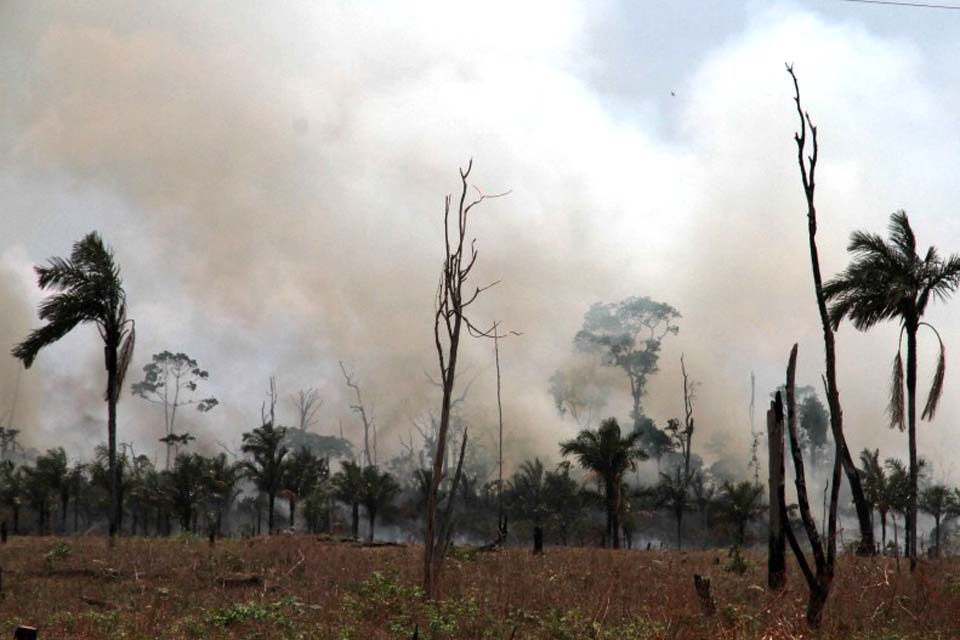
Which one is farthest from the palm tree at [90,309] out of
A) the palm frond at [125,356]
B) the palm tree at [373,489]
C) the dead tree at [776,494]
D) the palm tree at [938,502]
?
the palm tree at [938,502]

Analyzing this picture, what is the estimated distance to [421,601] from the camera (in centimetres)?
1421

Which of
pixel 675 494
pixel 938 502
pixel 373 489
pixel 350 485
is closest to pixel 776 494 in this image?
pixel 675 494

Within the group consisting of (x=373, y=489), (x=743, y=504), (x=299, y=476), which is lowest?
(x=743, y=504)

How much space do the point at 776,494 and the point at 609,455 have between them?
85.5 ft

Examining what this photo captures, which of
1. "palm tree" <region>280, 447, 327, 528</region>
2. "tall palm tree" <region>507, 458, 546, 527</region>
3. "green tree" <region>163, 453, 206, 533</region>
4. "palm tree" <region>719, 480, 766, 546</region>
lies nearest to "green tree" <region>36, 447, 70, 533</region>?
"green tree" <region>163, 453, 206, 533</region>

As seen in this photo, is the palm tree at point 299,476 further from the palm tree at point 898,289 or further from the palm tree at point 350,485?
the palm tree at point 898,289

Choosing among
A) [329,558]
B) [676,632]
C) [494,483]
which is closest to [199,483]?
[494,483]

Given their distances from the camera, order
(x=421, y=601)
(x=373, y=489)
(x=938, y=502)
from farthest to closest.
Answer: (x=938, y=502) → (x=373, y=489) → (x=421, y=601)

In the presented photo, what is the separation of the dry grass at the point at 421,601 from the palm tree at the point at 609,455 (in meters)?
18.7

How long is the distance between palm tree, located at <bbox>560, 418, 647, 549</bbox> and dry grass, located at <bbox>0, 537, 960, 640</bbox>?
18.7 m

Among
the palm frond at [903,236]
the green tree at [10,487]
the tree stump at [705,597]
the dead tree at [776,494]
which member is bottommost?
the green tree at [10,487]

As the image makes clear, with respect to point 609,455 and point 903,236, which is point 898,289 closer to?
point 903,236

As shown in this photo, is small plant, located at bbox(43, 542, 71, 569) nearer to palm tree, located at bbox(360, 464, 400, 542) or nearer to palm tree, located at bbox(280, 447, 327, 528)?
palm tree, located at bbox(280, 447, 327, 528)

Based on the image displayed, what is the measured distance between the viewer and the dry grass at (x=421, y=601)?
37.7 ft
